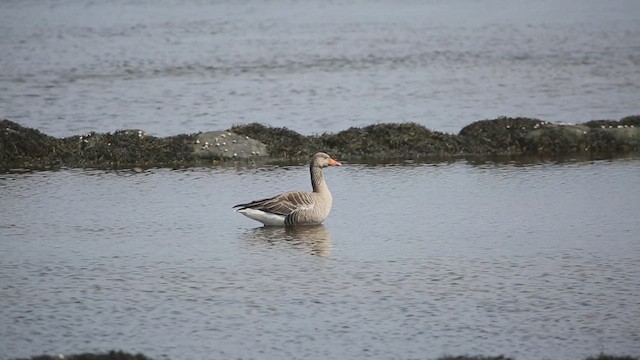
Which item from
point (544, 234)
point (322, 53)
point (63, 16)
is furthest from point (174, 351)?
point (63, 16)

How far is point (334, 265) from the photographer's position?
14445 mm

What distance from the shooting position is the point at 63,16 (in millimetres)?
74125

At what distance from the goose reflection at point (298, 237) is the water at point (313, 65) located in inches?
Answer: 416

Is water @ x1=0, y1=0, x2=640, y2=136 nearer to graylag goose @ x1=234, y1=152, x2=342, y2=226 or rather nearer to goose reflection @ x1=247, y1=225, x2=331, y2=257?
graylag goose @ x1=234, y1=152, x2=342, y2=226

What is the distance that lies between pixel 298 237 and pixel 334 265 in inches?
76.2

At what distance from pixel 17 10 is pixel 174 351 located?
70868 mm

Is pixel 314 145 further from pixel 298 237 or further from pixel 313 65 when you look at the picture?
pixel 313 65

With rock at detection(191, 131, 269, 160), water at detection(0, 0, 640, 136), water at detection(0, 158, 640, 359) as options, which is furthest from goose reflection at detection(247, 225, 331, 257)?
water at detection(0, 0, 640, 136)

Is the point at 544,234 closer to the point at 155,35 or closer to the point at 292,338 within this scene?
the point at 292,338

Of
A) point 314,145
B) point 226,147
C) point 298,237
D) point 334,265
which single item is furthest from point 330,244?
point 314,145

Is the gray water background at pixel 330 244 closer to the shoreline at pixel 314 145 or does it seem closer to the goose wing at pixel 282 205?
the goose wing at pixel 282 205

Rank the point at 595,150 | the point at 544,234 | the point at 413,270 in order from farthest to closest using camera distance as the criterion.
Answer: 1. the point at 595,150
2. the point at 544,234
3. the point at 413,270

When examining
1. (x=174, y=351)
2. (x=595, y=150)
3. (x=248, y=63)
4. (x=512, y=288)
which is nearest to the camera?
(x=174, y=351)

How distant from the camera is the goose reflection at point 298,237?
15.5 metres
